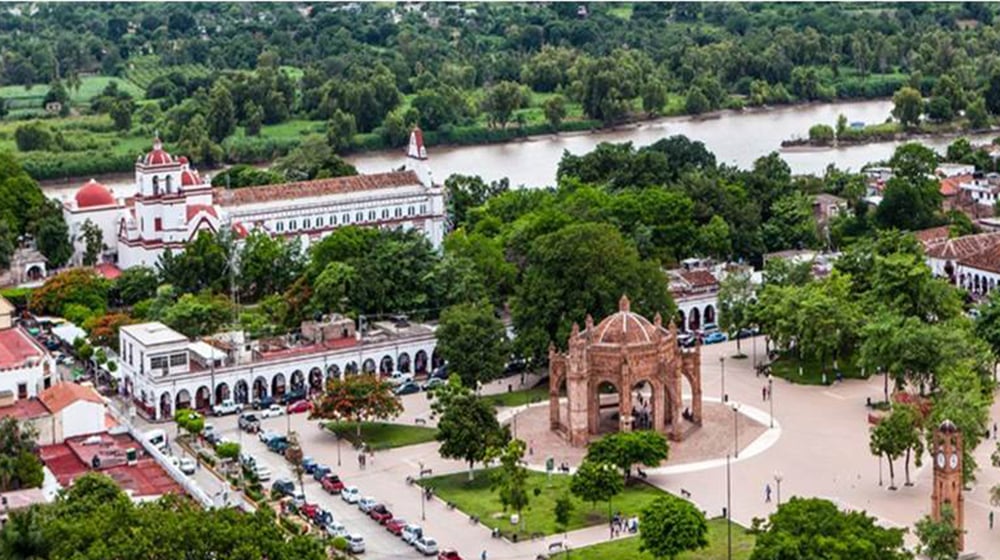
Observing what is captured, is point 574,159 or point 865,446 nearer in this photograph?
Answer: point 865,446

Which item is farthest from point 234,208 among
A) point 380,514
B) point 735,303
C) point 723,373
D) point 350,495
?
point 380,514

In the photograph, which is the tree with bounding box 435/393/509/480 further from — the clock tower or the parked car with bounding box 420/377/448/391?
the clock tower

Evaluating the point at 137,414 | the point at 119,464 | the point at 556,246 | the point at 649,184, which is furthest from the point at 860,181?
the point at 119,464

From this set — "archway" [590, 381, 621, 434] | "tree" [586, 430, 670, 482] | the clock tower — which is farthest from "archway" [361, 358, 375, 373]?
the clock tower

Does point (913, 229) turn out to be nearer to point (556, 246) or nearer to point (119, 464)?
point (556, 246)

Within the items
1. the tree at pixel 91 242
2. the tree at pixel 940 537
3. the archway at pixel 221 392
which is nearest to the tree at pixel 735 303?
the archway at pixel 221 392

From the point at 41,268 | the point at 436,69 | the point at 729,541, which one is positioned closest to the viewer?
the point at 729,541
